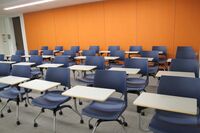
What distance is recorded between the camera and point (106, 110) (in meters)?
2.37

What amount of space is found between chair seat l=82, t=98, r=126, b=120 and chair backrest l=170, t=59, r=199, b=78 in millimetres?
1414

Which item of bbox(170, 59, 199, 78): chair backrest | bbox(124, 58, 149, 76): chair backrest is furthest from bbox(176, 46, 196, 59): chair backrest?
bbox(124, 58, 149, 76): chair backrest

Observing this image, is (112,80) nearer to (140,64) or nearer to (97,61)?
(140,64)

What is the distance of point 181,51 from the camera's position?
4961mm

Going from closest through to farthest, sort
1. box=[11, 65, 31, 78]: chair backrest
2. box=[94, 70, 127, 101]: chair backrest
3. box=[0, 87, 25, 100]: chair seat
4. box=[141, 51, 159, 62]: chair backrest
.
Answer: box=[94, 70, 127, 101]: chair backrest, box=[0, 87, 25, 100]: chair seat, box=[11, 65, 31, 78]: chair backrest, box=[141, 51, 159, 62]: chair backrest

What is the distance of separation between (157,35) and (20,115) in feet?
16.6

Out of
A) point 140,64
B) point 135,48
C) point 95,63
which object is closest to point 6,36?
point 135,48

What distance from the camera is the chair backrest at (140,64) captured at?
3581 millimetres

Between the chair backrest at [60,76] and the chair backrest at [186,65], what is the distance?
1.96m

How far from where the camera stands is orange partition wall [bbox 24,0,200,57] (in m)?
5.81

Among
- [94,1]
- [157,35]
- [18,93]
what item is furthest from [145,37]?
[18,93]

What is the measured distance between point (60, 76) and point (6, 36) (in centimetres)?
916

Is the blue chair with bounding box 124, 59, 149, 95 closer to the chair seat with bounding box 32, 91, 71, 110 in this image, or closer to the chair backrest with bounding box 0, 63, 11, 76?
the chair seat with bounding box 32, 91, 71, 110

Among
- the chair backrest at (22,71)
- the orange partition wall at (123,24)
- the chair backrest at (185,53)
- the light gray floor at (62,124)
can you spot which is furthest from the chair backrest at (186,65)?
the orange partition wall at (123,24)
